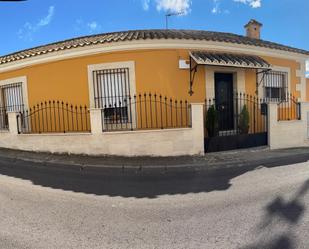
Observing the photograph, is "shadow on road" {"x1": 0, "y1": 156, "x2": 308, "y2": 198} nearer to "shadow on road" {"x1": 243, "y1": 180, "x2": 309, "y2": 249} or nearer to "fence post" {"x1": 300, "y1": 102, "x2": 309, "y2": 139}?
"shadow on road" {"x1": 243, "y1": 180, "x2": 309, "y2": 249}

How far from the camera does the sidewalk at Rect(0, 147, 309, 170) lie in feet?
21.7

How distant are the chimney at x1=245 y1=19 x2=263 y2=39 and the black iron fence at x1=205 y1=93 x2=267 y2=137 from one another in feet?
17.3

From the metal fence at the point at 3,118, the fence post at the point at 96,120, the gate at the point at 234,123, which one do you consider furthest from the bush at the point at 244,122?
the metal fence at the point at 3,118

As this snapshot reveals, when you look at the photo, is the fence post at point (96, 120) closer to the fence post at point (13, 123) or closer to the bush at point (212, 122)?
the fence post at point (13, 123)

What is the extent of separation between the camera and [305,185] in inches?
191

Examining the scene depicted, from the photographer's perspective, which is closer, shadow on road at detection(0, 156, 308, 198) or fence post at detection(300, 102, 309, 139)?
shadow on road at detection(0, 156, 308, 198)

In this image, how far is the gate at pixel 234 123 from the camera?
8.13 meters

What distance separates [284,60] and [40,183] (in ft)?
34.2

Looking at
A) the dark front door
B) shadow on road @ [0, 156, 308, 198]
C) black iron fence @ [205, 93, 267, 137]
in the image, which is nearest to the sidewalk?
shadow on road @ [0, 156, 308, 198]

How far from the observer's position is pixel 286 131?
877 centimetres

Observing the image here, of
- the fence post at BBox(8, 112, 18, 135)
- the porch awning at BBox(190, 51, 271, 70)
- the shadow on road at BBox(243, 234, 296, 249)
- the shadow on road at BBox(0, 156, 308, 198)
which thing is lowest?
the shadow on road at BBox(243, 234, 296, 249)

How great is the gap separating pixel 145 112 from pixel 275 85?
6010 millimetres

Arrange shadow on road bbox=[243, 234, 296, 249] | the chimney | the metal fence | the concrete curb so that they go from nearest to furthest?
1. shadow on road bbox=[243, 234, 296, 249]
2. the concrete curb
3. the metal fence
4. the chimney

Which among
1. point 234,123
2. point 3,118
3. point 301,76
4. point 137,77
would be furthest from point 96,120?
point 301,76
